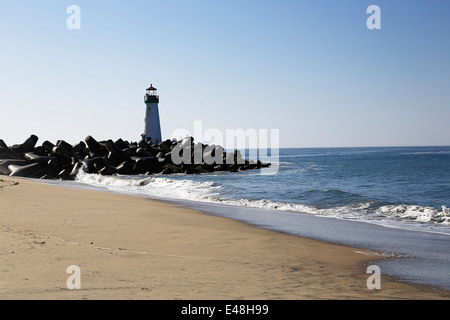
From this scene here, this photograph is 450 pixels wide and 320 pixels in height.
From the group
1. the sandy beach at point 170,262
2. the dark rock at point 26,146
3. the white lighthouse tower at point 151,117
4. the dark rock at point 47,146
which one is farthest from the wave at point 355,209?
the white lighthouse tower at point 151,117

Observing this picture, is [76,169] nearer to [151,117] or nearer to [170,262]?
[151,117]

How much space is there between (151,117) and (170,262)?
147ft

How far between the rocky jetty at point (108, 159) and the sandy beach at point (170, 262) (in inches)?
859

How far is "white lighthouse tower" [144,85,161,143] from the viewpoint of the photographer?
161ft

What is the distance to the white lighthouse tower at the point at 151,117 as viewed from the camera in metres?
49.1

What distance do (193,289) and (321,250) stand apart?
357 centimetres

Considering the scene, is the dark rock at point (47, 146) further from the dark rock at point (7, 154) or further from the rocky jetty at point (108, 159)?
the dark rock at point (7, 154)

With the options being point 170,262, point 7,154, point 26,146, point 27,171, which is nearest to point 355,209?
point 170,262

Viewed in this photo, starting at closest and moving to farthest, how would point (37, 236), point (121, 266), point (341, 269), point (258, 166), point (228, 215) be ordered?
point (121, 266) → point (341, 269) → point (37, 236) → point (228, 215) → point (258, 166)

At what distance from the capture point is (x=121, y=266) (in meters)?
5.25

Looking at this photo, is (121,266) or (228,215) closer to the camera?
(121,266)
